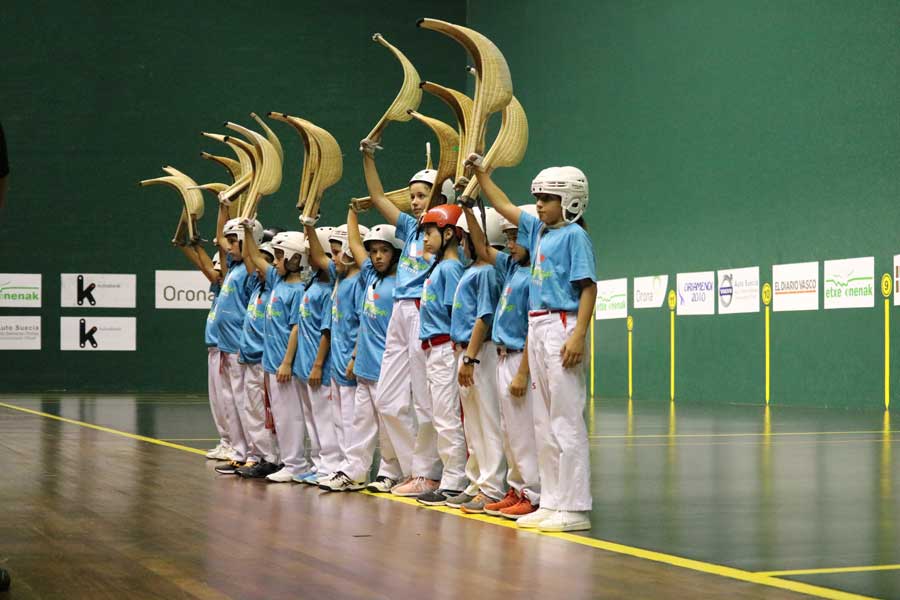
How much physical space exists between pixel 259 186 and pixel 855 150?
793cm

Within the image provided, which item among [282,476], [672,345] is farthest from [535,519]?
[672,345]

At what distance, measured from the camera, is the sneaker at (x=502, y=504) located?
5473 mm

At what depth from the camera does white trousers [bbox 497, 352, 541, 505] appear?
546cm

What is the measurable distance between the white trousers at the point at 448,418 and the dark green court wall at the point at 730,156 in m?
8.54

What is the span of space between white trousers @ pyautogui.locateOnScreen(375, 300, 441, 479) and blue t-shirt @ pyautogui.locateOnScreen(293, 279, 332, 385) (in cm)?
72

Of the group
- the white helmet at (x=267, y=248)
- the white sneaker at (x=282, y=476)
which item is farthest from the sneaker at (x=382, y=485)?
the white helmet at (x=267, y=248)

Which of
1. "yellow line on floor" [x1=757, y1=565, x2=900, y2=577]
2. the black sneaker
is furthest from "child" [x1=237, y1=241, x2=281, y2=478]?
"yellow line on floor" [x1=757, y1=565, x2=900, y2=577]

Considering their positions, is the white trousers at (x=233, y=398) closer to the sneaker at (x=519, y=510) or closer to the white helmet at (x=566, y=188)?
the sneaker at (x=519, y=510)

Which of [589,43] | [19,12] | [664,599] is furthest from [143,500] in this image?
[19,12]

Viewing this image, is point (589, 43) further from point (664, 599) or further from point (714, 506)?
point (664, 599)

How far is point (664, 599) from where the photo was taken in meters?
3.59

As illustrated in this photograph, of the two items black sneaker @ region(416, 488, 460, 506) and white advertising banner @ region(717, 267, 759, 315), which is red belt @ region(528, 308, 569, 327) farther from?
white advertising banner @ region(717, 267, 759, 315)

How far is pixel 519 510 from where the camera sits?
5395mm

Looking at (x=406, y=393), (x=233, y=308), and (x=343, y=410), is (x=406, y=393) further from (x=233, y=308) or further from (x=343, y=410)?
(x=233, y=308)
